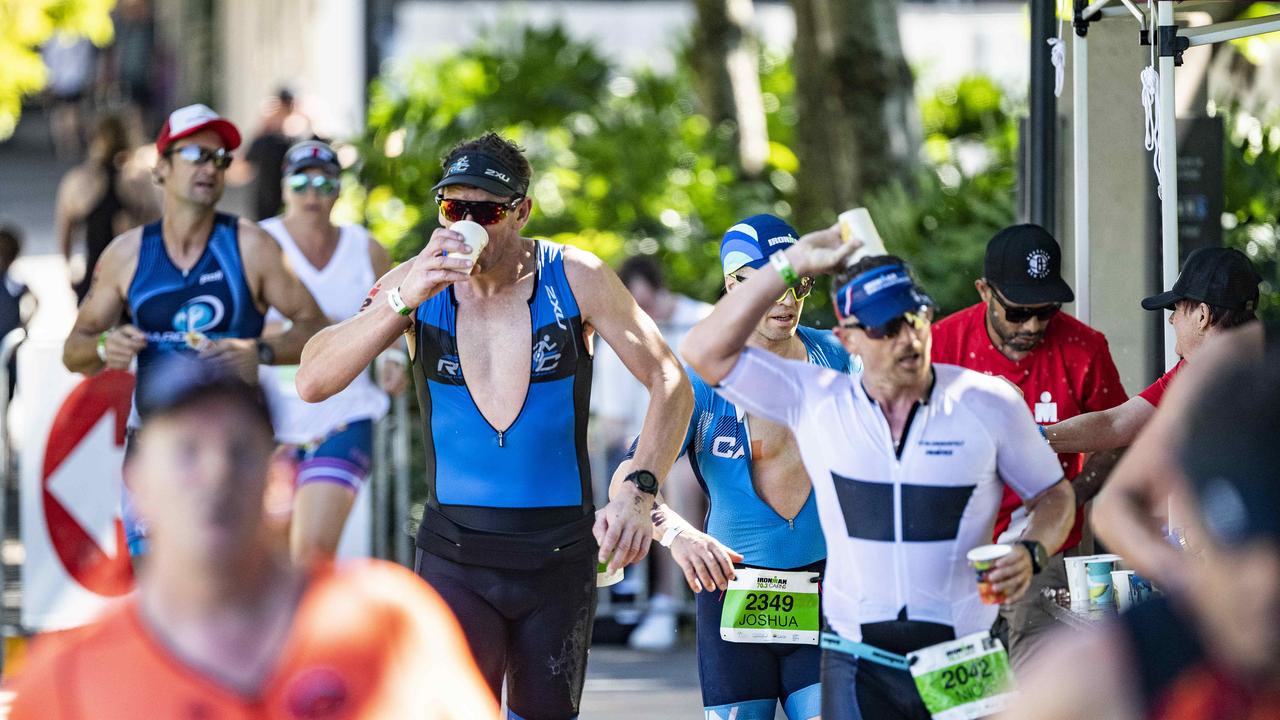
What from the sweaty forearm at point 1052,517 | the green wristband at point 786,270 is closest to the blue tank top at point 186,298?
the green wristband at point 786,270

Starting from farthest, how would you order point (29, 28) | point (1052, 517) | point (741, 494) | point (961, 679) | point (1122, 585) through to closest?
point (29, 28)
point (741, 494)
point (1122, 585)
point (1052, 517)
point (961, 679)

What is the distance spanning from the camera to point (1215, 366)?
9.77ft

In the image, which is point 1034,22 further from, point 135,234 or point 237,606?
point 237,606

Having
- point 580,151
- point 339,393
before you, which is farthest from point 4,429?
point 580,151

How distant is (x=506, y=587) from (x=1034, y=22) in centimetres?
372

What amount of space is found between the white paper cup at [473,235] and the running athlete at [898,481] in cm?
101

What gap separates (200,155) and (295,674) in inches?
188

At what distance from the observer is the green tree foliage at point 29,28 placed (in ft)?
56.1

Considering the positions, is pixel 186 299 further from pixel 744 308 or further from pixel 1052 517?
pixel 1052 517

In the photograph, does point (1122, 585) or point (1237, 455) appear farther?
point (1122, 585)

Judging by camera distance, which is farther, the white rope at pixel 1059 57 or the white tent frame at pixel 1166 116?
the white rope at pixel 1059 57

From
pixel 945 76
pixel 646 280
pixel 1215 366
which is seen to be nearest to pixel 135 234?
pixel 646 280

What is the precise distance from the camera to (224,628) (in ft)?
9.17

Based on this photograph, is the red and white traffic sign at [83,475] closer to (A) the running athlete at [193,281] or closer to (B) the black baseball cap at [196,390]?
(A) the running athlete at [193,281]
